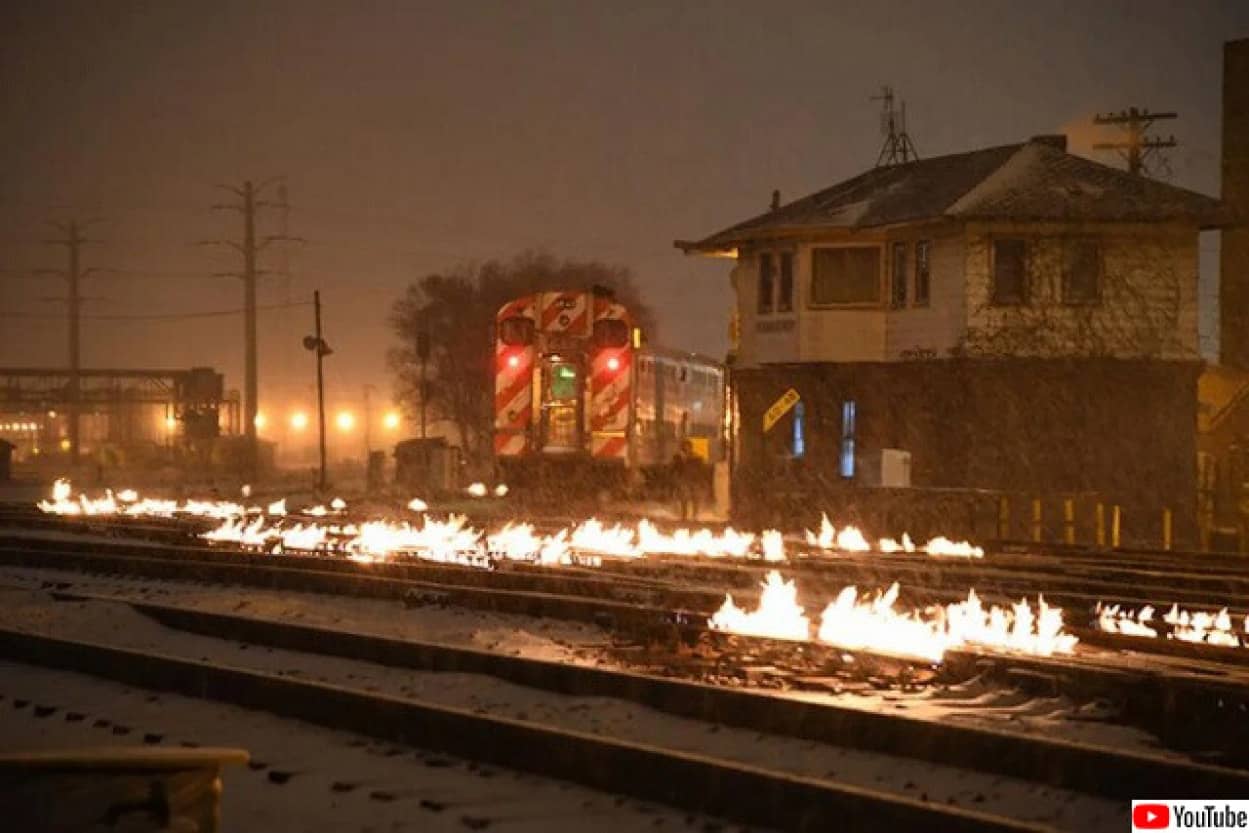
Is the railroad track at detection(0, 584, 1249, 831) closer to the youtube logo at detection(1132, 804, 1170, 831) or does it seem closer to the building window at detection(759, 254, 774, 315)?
the youtube logo at detection(1132, 804, 1170, 831)

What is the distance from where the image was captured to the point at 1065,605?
14445mm

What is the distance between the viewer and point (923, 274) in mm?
30484

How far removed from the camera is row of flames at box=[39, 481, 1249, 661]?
39.6 feet

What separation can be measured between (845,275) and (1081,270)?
197 inches

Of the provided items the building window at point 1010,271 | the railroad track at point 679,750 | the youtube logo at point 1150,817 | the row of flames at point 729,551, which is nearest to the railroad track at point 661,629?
the row of flames at point 729,551

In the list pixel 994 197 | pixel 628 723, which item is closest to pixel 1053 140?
pixel 994 197

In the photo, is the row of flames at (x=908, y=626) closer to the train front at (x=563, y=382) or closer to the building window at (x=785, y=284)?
the train front at (x=563, y=382)

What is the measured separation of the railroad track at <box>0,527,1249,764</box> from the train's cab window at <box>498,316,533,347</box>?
9.13 meters

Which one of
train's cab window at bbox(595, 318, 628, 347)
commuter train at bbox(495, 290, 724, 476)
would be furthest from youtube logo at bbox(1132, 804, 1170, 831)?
train's cab window at bbox(595, 318, 628, 347)

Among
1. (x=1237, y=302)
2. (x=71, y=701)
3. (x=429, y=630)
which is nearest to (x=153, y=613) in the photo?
(x=429, y=630)

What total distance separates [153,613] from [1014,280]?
2052cm

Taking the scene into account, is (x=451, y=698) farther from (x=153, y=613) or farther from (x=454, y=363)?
(x=454, y=363)

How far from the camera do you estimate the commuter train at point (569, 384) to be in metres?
27.8

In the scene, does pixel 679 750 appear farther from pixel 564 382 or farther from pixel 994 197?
pixel 994 197
